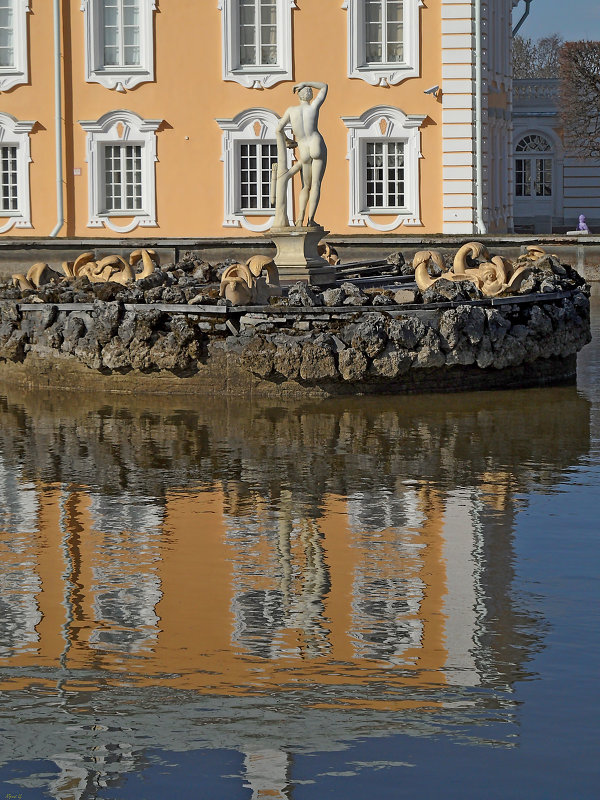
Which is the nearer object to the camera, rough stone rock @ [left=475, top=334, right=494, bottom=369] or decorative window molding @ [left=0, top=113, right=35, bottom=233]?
rough stone rock @ [left=475, top=334, right=494, bottom=369]

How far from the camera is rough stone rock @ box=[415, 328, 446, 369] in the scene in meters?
14.7

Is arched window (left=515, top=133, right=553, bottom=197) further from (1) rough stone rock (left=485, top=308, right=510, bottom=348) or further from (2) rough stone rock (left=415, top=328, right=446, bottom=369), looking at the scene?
(2) rough stone rock (left=415, top=328, right=446, bottom=369)

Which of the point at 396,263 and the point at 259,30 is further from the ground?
the point at 259,30

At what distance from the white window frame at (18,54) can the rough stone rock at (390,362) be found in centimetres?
2125

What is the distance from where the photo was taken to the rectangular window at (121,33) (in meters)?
33.4

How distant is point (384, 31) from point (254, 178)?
4.04 meters

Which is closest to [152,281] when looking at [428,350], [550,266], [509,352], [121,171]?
[428,350]

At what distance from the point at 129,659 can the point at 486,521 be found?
3.17 m

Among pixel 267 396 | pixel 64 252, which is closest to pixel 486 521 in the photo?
pixel 267 396

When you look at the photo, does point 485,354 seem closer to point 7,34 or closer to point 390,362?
point 390,362

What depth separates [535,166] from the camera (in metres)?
50.8

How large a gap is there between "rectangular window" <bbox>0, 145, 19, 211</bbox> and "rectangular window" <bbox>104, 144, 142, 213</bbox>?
202 centimetres

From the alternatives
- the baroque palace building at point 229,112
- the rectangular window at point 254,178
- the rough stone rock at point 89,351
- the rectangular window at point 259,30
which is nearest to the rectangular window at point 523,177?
the baroque palace building at point 229,112

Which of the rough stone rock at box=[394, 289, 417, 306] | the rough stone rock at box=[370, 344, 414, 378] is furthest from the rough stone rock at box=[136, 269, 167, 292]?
the rough stone rock at box=[370, 344, 414, 378]
